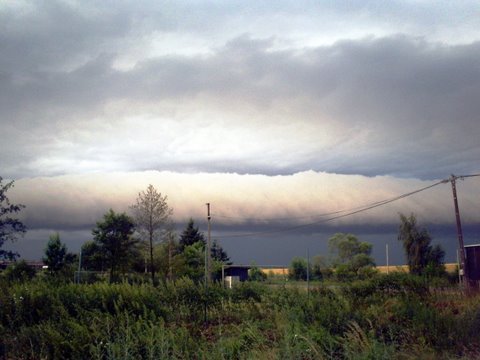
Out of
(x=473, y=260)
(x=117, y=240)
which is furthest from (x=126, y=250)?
(x=473, y=260)

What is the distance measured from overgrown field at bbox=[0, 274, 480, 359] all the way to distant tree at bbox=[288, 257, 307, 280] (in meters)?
28.4

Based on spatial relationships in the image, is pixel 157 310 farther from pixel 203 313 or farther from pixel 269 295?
pixel 269 295

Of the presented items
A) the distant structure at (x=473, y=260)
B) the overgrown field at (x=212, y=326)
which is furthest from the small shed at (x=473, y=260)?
the overgrown field at (x=212, y=326)

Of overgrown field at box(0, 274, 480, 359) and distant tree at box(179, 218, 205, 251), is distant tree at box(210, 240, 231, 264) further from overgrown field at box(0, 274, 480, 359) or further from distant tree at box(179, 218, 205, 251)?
overgrown field at box(0, 274, 480, 359)

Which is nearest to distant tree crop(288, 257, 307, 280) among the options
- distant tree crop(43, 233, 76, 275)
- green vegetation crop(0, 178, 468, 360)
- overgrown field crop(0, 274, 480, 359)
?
distant tree crop(43, 233, 76, 275)

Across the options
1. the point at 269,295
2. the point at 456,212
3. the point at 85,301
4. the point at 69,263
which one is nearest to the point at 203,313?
the point at 269,295

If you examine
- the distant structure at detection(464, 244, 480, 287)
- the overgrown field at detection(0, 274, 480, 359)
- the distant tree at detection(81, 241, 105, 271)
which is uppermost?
the distant tree at detection(81, 241, 105, 271)

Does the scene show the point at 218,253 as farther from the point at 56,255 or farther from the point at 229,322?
the point at 229,322

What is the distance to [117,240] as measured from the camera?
40.4 m

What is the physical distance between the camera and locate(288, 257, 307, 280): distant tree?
46.3 meters

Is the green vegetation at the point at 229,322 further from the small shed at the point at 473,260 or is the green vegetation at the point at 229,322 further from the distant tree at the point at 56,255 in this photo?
the distant tree at the point at 56,255

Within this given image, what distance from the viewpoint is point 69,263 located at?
42.3 meters

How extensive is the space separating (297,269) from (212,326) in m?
36.4

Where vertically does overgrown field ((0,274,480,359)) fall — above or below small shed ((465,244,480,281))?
below
